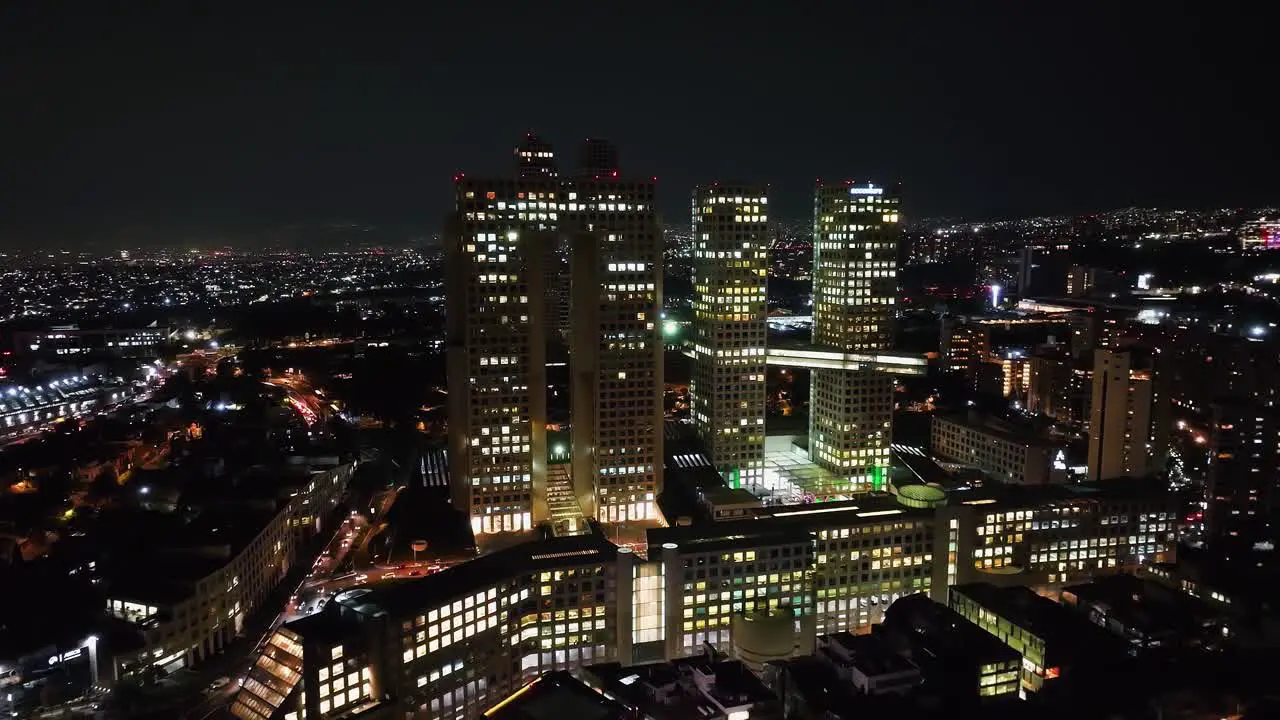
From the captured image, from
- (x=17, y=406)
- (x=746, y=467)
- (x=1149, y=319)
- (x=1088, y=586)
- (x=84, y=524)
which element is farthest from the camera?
(x=1149, y=319)

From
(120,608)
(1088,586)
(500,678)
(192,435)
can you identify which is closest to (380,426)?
(192,435)

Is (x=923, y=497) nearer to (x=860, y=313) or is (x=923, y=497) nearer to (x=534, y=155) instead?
(x=860, y=313)

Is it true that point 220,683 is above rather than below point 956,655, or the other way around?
below

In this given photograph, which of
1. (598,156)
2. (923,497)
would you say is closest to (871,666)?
(923,497)

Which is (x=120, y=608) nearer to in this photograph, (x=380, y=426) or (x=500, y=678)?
(x=500, y=678)

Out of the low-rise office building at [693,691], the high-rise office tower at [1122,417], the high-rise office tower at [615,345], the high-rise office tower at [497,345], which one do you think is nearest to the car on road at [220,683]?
the low-rise office building at [693,691]

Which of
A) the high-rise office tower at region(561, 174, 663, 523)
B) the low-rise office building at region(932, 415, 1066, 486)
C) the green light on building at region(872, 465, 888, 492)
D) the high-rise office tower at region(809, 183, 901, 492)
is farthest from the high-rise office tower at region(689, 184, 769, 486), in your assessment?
the low-rise office building at region(932, 415, 1066, 486)

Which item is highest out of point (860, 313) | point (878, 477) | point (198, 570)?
point (860, 313)
